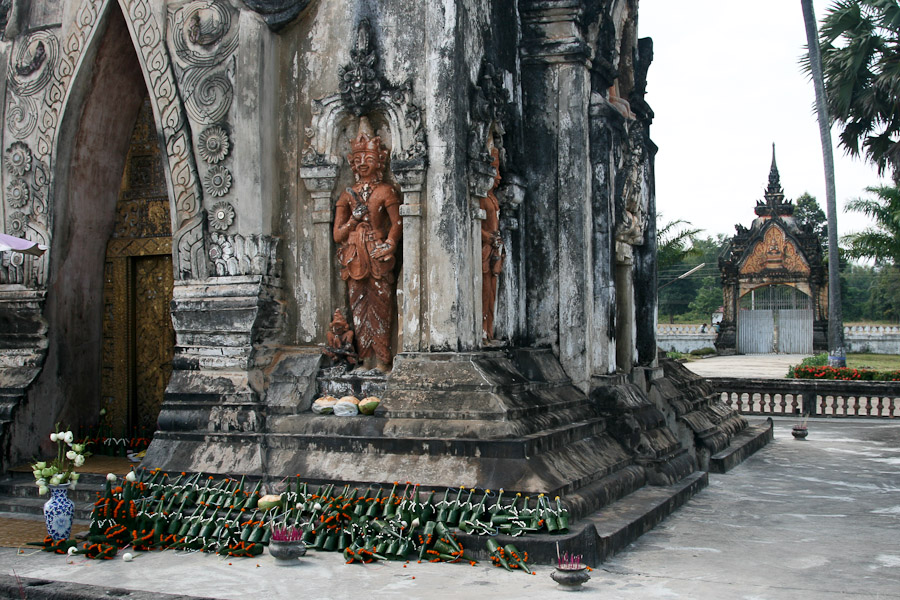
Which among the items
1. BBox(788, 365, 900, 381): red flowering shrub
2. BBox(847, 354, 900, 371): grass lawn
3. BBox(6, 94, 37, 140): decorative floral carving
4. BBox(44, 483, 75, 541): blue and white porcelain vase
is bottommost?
BBox(44, 483, 75, 541): blue and white porcelain vase

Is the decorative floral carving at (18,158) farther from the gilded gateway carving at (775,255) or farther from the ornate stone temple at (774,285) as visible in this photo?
the gilded gateway carving at (775,255)

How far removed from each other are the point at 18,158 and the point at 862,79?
62.9 ft

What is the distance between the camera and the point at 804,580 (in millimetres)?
6145

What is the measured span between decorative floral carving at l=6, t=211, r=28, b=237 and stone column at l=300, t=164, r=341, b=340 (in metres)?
2.99

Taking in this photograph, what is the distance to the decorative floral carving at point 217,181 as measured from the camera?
28.2 feet

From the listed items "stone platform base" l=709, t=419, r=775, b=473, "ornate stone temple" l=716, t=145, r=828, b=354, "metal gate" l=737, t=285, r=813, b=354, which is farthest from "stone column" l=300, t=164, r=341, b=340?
"metal gate" l=737, t=285, r=813, b=354

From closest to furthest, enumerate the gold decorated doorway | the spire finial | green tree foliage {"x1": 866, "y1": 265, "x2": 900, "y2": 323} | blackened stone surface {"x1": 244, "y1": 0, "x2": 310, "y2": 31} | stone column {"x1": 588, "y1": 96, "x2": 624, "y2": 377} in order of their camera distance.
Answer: blackened stone surface {"x1": 244, "y1": 0, "x2": 310, "y2": 31} → stone column {"x1": 588, "y1": 96, "x2": 624, "y2": 377} → the gold decorated doorway → the spire finial → green tree foliage {"x1": 866, "y1": 265, "x2": 900, "y2": 323}

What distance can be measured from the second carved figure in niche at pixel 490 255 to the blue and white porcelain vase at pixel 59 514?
3.69 meters

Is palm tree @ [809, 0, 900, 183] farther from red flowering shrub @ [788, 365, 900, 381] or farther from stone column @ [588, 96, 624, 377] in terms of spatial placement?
stone column @ [588, 96, 624, 377]

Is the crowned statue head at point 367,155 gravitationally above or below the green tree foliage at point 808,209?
below

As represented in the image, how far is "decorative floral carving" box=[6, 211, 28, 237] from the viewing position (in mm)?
9461

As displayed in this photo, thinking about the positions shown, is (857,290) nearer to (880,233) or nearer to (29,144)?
(880,233)

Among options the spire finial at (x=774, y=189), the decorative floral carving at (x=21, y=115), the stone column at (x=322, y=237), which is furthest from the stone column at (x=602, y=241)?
the spire finial at (x=774, y=189)

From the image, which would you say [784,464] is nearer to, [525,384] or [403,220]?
[525,384]
